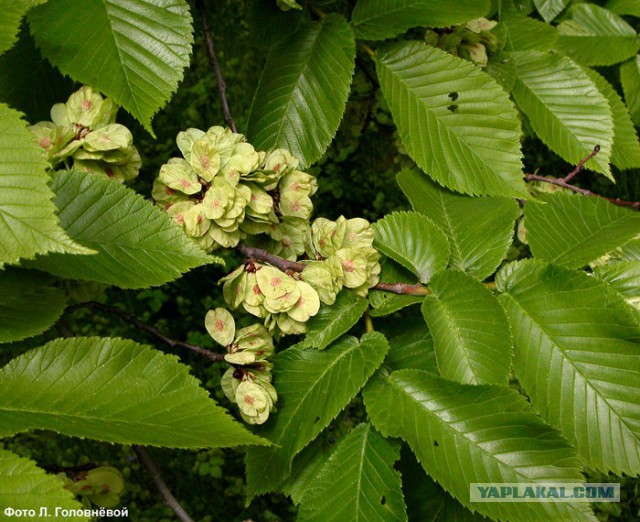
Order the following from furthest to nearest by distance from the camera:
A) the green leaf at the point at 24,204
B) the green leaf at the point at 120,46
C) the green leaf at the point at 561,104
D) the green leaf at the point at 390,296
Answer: the green leaf at the point at 561,104 → the green leaf at the point at 390,296 → the green leaf at the point at 120,46 → the green leaf at the point at 24,204

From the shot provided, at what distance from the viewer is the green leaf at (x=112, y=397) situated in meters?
0.90

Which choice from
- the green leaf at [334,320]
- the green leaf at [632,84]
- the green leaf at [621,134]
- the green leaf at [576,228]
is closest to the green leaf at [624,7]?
the green leaf at [632,84]

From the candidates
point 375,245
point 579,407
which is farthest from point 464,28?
point 579,407

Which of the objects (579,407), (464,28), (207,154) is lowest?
(579,407)

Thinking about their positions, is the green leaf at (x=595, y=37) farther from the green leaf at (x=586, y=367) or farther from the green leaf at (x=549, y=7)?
the green leaf at (x=586, y=367)

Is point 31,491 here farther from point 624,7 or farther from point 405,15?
point 624,7

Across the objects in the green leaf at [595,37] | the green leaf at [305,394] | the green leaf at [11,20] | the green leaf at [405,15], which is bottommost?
the green leaf at [305,394]

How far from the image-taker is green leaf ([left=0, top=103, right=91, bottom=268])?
0.78m

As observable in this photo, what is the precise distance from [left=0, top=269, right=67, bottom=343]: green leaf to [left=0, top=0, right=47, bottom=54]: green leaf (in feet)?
1.18

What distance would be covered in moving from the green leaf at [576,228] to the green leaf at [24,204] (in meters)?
1.01

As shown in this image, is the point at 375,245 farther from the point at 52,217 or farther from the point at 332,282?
the point at 52,217

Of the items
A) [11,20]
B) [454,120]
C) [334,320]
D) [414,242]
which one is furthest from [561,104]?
[11,20]

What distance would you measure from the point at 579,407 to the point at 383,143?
2.92 meters

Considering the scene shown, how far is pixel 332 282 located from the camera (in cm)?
121
